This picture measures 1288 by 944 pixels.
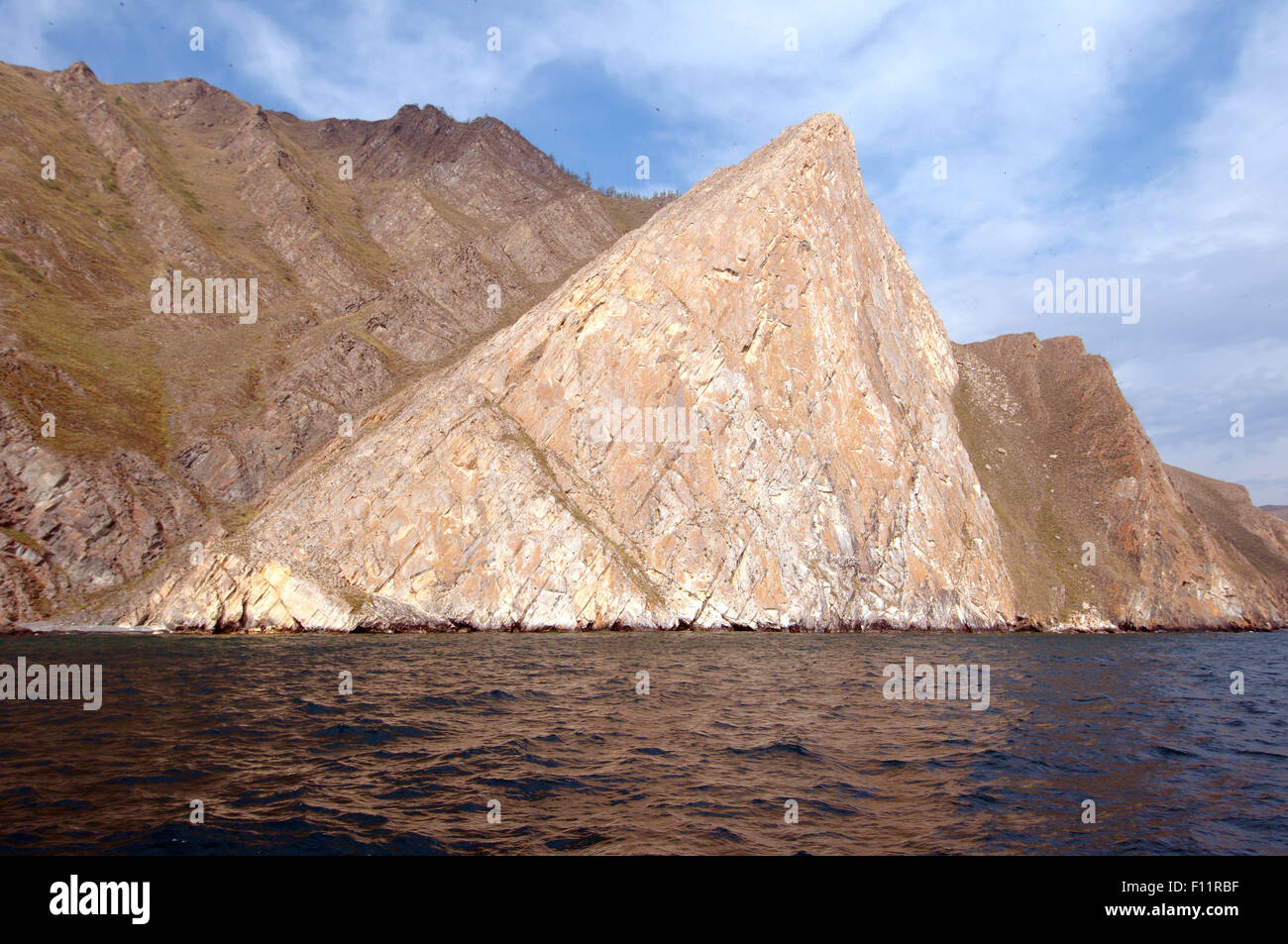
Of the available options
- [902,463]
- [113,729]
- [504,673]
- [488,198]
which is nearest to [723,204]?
[902,463]

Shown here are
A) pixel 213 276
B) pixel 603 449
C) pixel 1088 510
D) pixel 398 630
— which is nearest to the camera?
pixel 398 630

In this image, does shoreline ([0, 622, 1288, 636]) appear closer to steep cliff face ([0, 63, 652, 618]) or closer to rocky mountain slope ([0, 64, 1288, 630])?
rocky mountain slope ([0, 64, 1288, 630])

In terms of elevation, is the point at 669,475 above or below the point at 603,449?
below

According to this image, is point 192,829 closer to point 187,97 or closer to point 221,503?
point 221,503

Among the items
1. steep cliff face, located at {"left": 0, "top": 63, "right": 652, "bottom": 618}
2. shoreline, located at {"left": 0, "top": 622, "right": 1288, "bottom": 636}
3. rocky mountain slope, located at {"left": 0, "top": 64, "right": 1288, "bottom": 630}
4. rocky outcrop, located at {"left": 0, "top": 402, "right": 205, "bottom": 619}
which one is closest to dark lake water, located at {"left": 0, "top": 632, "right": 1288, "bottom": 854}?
shoreline, located at {"left": 0, "top": 622, "right": 1288, "bottom": 636}

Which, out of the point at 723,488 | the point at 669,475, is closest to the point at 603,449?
the point at 669,475

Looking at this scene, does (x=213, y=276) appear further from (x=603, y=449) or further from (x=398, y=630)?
(x=398, y=630)
